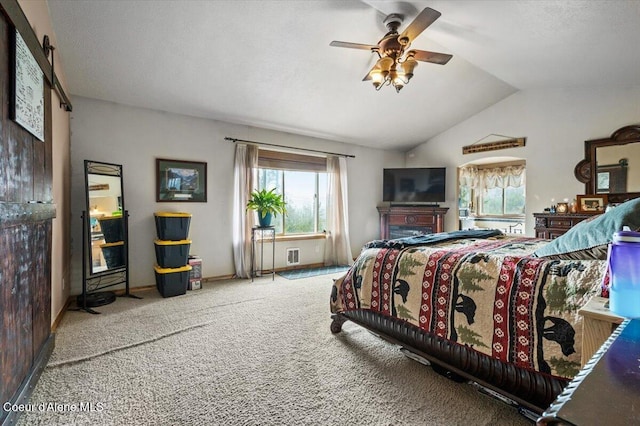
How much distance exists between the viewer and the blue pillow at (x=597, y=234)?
1288 mm

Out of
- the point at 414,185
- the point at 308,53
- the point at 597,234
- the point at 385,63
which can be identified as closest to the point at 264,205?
the point at 308,53

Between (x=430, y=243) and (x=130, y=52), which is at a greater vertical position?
(x=130, y=52)

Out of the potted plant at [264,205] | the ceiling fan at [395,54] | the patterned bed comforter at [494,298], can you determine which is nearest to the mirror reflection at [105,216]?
the potted plant at [264,205]

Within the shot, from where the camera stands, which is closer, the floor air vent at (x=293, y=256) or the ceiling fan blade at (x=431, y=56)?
the ceiling fan blade at (x=431, y=56)

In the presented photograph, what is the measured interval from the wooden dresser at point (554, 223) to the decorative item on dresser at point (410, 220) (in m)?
1.48

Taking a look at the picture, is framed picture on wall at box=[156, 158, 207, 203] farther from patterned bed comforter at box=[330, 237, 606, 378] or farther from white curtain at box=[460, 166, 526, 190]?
white curtain at box=[460, 166, 526, 190]

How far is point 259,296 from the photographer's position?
11.6 feet

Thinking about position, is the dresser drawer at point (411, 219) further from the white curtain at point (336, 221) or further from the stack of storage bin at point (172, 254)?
the stack of storage bin at point (172, 254)

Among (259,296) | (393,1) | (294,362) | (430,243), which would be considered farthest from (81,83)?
(430,243)

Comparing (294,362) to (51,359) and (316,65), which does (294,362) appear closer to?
(51,359)

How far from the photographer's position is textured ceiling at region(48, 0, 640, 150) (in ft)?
8.18

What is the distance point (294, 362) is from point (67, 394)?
4.34 ft

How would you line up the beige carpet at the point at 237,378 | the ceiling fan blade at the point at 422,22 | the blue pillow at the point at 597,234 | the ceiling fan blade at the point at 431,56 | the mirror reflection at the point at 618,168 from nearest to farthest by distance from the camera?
the blue pillow at the point at 597,234 < the beige carpet at the point at 237,378 < the ceiling fan blade at the point at 422,22 < the ceiling fan blade at the point at 431,56 < the mirror reflection at the point at 618,168

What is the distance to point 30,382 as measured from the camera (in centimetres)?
164
